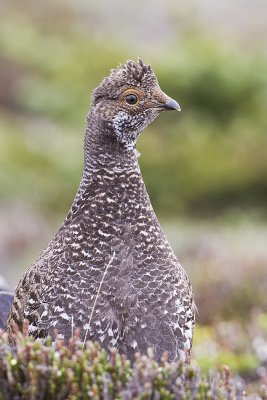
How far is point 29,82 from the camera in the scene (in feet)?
96.7

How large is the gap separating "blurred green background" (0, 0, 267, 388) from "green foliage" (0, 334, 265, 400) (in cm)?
638

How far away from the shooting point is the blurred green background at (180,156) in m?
13.1

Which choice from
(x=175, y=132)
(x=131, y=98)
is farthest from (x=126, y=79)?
(x=175, y=132)

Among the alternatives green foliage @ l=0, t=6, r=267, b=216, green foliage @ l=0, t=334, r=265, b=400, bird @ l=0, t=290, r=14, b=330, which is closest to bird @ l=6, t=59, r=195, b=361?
bird @ l=0, t=290, r=14, b=330

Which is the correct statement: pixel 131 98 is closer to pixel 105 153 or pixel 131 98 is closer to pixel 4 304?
pixel 105 153

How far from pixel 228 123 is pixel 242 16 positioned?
19711 mm

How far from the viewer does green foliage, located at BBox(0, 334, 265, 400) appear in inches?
165

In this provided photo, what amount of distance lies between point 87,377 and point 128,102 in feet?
6.50

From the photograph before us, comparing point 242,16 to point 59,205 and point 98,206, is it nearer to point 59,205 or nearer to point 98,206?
point 59,205

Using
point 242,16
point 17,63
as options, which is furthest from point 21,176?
point 242,16

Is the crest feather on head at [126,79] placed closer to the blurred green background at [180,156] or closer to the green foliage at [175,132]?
the blurred green background at [180,156]

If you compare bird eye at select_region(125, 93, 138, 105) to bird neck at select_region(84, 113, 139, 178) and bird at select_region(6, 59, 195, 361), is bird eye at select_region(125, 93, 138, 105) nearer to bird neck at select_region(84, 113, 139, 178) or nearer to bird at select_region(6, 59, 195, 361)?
bird at select_region(6, 59, 195, 361)

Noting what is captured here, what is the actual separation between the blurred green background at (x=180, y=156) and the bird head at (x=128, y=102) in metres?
5.37

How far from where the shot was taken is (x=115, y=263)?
5.30 m
